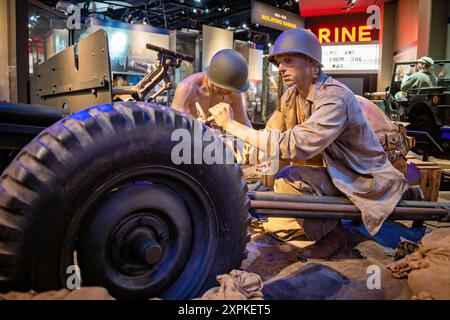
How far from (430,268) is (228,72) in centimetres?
235

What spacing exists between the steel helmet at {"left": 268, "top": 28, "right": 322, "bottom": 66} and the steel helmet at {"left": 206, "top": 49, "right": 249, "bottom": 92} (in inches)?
41.6

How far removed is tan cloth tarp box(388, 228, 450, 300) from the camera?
191cm

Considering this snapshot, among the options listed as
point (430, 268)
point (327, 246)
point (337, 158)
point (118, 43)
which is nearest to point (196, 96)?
point (337, 158)

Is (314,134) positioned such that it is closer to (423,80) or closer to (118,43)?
(423,80)

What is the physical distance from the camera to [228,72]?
3742mm

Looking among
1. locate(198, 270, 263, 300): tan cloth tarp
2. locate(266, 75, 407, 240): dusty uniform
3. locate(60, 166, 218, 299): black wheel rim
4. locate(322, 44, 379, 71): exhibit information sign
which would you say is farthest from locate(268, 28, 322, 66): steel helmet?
locate(322, 44, 379, 71): exhibit information sign

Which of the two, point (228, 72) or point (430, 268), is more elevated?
point (228, 72)

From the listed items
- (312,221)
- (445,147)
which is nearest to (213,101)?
(312,221)

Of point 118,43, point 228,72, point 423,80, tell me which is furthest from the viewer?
point 118,43

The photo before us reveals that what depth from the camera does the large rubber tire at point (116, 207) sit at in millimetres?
1234

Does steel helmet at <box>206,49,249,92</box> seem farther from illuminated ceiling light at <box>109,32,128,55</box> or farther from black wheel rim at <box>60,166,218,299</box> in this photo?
illuminated ceiling light at <box>109,32,128,55</box>

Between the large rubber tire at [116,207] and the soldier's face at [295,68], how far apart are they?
1.34m

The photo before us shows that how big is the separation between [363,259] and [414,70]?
9.46 meters
